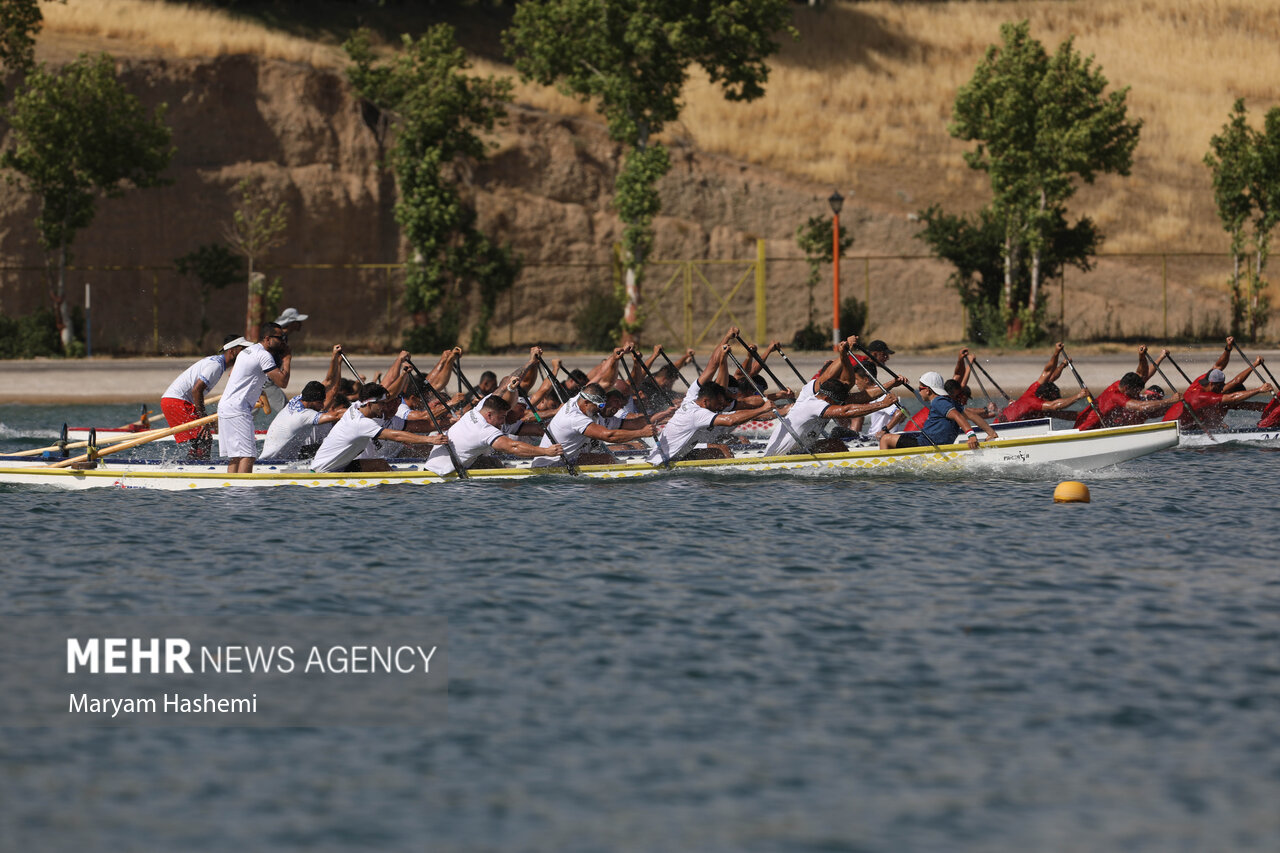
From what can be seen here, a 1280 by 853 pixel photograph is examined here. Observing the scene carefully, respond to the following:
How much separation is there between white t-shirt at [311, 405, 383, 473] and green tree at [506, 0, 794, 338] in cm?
2537

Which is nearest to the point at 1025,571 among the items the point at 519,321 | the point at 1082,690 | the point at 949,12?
the point at 1082,690

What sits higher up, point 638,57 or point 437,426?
point 638,57

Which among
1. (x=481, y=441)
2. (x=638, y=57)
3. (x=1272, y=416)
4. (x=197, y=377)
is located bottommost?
(x=1272, y=416)

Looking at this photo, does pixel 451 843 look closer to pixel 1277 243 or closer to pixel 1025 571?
pixel 1025 571

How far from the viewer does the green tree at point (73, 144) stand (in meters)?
41.4

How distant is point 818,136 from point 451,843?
58888 millimetres

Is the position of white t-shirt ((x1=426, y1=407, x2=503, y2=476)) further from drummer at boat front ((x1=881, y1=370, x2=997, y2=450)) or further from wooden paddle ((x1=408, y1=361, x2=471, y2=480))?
drummer at boat front ((x1=881, y1=370, x2=997, y2=450))

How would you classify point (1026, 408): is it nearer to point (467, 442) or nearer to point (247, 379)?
point (467, 442)

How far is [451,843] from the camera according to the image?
754 centimetres

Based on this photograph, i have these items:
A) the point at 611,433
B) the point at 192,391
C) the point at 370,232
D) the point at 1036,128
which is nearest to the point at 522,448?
the point at 611,433

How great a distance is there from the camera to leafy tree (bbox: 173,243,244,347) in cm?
4588

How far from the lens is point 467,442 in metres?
18.4

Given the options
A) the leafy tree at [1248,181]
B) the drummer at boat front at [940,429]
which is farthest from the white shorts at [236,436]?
the leafy tree at [1248,181]

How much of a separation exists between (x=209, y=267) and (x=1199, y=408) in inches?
1241
